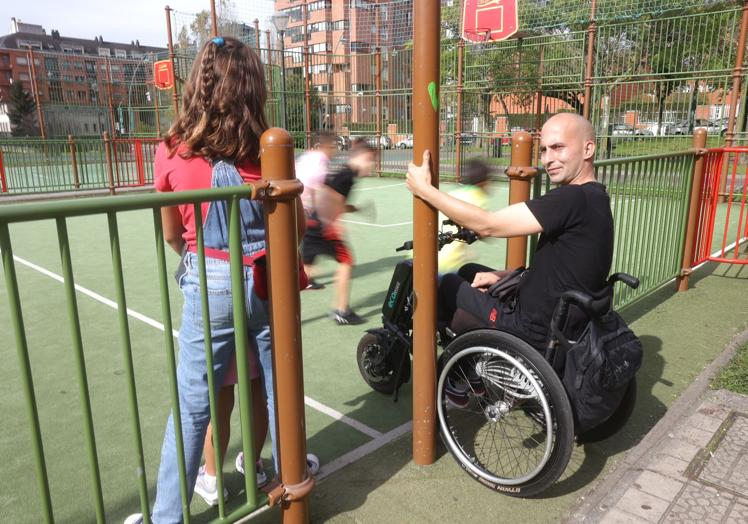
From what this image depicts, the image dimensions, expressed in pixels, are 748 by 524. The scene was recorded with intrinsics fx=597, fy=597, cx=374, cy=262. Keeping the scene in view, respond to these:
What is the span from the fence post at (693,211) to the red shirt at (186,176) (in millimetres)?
4759

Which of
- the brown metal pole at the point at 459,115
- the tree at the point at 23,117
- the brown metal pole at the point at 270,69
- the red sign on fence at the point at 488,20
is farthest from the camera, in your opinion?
the tree at the point at 23,117

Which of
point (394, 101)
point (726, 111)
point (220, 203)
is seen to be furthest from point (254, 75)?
point (394, 101)

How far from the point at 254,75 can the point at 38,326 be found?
3.86 metres

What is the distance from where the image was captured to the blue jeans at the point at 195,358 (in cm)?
211

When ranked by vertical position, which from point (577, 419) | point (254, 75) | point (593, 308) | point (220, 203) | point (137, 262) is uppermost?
point (254, 75)

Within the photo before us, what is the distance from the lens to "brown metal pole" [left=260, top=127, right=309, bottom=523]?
200 centimetres

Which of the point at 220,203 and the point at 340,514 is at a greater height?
the point at 220,203

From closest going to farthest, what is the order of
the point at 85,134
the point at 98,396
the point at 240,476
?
the point at 240,476
the point at 98,396
the point at 85,134

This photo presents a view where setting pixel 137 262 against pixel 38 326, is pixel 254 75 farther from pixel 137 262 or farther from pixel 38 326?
pixel 137 262

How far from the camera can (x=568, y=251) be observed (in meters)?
2.54

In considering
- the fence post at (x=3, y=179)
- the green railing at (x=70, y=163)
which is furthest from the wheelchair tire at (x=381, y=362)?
the fence post at (x=3, y=179)

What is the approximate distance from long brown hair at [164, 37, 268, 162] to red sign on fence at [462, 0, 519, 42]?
13764 mm

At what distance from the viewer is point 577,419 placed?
2.48 m

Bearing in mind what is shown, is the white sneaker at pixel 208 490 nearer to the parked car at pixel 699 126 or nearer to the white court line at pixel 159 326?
the white court line at pixel 159 326
